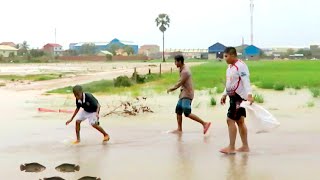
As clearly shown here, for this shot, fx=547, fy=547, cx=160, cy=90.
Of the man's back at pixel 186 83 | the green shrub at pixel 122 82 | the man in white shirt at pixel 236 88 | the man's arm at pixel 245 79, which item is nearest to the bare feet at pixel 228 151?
the man in white shirt at pixel 236 88

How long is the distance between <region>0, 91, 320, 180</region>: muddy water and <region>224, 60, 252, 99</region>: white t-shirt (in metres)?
0.94

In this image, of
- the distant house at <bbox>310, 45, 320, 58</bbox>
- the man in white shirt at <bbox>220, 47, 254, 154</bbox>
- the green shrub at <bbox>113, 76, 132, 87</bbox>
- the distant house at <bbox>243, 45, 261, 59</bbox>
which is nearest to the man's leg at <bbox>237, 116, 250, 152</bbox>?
the man in white shirt at <bbox>220, 47, 254, 154</bbox>

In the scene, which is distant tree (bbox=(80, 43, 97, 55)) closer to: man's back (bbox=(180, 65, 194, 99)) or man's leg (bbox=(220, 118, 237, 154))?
man's back (bbox=(180, 65, 194, 99))

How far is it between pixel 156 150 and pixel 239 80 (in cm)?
172

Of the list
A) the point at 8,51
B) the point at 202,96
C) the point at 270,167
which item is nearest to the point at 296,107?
the point at 202,96

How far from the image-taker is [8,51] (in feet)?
496

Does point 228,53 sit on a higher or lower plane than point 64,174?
higher

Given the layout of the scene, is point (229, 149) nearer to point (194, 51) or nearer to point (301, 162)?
point (301, 162)

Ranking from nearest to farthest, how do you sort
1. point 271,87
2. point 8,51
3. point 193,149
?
point 193,149, point 271,87, point 8,51

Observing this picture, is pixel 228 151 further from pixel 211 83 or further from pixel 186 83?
pixel 211 83

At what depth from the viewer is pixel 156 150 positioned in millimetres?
8562

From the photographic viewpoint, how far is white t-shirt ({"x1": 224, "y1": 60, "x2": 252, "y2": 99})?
7969 mm

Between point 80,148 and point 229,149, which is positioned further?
point 80,148

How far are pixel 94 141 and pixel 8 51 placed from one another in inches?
5817
